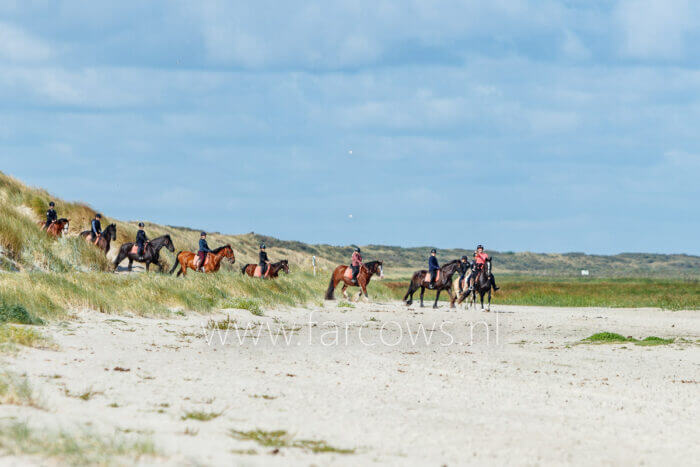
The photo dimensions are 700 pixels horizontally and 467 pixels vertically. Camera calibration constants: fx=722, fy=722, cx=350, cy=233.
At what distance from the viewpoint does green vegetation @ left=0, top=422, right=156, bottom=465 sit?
5.34 m

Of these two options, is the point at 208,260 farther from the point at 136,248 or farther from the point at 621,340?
the point at 621,340

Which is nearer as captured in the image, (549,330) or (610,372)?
Answer: (610,372)

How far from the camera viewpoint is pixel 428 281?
32.9 m

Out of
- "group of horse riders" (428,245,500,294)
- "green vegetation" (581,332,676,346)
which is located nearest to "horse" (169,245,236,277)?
"group of horse riders" (428,245,500,294)

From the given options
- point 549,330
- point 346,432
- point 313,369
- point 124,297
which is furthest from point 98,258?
point 346,432

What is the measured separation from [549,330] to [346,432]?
1544 centimetres

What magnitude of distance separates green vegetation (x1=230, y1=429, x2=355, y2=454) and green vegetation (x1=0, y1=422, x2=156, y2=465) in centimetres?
99

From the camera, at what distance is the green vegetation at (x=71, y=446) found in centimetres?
534

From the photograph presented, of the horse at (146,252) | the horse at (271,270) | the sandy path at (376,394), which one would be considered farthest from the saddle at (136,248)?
Result: the sandy path at (376,394)

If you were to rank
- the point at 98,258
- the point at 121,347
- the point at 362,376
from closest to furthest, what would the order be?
the point at 362,376 < the point at 121,347 < the point at 98,258

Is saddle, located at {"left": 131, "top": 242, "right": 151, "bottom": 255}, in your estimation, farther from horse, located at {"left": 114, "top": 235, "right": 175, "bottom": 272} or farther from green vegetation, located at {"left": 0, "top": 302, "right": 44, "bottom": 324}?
green vegetation, located at {"left": 0, "top": 302, "right": 44, "bottom": 324}

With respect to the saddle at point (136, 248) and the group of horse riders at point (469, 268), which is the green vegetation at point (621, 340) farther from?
the saddle at point (136, 248)

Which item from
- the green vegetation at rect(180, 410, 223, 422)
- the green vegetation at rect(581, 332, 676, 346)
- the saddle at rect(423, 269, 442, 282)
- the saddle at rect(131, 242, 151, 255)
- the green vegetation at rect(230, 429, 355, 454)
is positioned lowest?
the green vegetation at rect(230, 429, 355, 454)

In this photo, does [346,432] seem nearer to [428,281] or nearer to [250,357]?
[250,357]
